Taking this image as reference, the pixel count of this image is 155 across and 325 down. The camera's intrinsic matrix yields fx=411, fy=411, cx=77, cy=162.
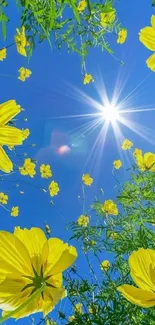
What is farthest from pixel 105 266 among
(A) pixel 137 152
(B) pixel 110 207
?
(A) pixel 137 152

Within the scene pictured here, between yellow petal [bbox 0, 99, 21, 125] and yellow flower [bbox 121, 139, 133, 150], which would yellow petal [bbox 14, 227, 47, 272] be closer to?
yellow petal [bbox 0, 99, 21, 125]

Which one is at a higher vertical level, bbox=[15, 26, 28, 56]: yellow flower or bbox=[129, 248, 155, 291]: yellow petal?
bbox=[15, 26, 28, 56]: yellow flower

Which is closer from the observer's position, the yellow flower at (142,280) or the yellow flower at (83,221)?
the yellow flower at (142,280)

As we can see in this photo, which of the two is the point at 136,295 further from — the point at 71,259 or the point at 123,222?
the point at 123,222

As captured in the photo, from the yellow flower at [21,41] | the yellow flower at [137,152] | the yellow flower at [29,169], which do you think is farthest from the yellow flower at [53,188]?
the yellow flower at [21,41]

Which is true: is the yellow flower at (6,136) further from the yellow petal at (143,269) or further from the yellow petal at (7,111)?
the yellow petal at (143,269)

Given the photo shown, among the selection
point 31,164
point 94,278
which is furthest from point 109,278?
point 31,164

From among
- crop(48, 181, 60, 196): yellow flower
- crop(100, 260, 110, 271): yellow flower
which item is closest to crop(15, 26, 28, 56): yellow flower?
crop(100, 260, 110, 271): yellow flower
